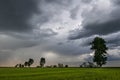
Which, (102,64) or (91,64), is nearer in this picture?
(102,64)

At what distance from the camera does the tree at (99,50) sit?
116m

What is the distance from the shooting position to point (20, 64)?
172375mm

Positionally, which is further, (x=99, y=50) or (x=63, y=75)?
(x=99, y=50)

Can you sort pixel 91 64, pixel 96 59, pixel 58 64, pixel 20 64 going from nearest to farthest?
1. pixel 96 59
2. pixel 91 64
3. pixel 58 64
4. pixel 20 64

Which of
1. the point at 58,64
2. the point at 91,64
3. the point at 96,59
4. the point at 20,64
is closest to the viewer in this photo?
the point at 96,59

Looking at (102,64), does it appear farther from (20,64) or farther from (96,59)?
(20,64)

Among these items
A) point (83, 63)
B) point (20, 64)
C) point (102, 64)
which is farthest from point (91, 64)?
point (20, 64)

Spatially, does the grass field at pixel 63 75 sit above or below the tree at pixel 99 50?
below

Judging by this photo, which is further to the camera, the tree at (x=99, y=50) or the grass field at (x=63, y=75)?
the tree at (x=99, y=50)

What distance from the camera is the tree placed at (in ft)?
382

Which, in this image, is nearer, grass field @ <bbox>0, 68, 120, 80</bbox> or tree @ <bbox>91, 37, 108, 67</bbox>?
grass field @ <bbox>0, 68, 120, 80</bbox>

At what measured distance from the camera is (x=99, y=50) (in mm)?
119250

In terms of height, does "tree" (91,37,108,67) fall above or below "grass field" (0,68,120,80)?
above

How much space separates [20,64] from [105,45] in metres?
72.2
